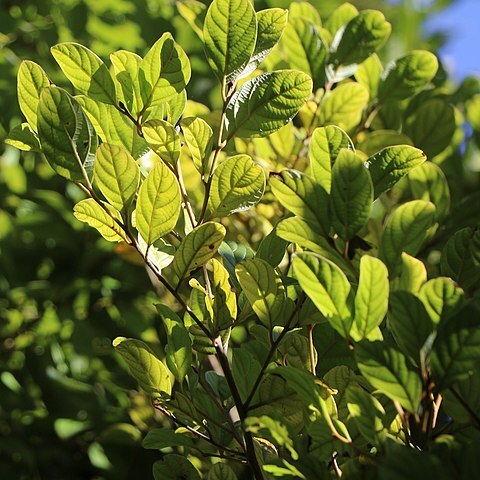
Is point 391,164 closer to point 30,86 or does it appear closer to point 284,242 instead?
point 284,242

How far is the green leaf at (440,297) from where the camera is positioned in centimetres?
56

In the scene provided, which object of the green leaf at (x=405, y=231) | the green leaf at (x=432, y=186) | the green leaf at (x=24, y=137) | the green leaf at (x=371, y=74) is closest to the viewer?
the green leaf at (x=405, y=231)

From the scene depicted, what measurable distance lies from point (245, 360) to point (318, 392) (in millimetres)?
140

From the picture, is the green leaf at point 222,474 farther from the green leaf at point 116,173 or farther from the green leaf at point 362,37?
the green leaf at point 362,37

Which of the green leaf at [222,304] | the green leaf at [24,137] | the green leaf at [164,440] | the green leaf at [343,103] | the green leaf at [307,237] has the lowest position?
the green leaf at [164,440]

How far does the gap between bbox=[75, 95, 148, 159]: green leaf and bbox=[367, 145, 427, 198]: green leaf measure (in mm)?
243

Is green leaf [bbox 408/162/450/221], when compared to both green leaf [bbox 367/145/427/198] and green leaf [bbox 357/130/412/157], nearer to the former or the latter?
green leaf [bbox 357/130/412/157]

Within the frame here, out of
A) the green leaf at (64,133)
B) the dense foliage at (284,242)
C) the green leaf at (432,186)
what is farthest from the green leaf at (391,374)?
the green leaf at (432,186)

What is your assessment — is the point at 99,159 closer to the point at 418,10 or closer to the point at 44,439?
the point at 44,439

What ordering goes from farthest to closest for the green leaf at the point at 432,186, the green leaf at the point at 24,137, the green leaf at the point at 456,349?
the green leaf at the point at 432,186 < the green leaf at the point at 24,137 < the green leaf at the point at 456,349

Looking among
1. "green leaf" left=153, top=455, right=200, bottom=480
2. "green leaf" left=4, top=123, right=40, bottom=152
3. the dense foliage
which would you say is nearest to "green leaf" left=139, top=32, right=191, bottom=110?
the dense foliage

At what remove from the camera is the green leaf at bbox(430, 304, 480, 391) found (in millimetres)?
540

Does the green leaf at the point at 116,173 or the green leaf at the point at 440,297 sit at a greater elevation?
the green leaf at the point at 440,297

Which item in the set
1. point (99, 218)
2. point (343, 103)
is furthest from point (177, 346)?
point (343, 103)
